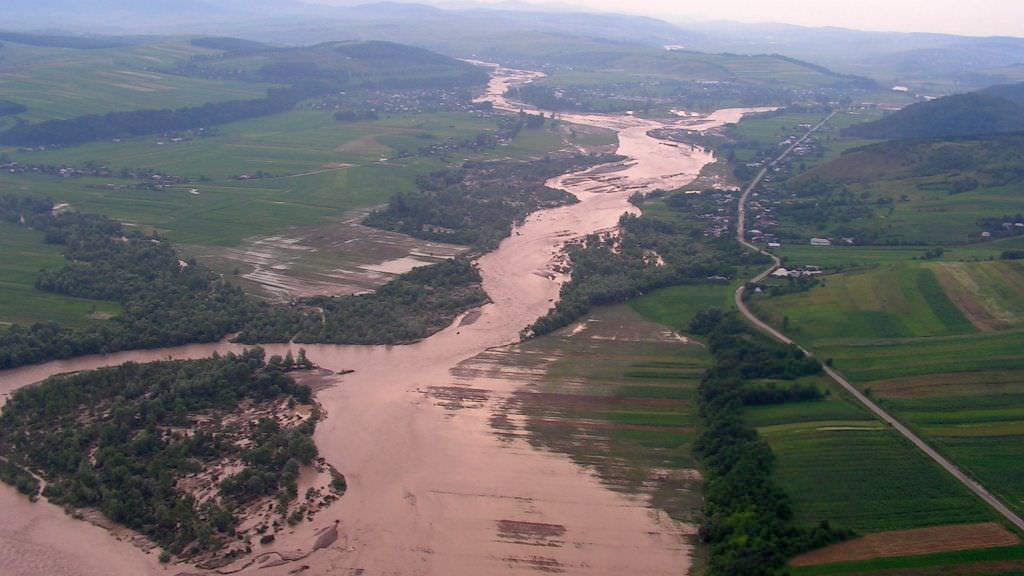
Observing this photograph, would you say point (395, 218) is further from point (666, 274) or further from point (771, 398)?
point (771, 398)

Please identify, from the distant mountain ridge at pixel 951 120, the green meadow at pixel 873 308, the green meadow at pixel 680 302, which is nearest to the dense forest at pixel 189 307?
the green meadow at pixel 680 302

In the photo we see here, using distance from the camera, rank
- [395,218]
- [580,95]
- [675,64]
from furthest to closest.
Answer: [675,64] → [580,95] → [395,218]

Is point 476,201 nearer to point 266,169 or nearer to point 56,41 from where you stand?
point 266,169

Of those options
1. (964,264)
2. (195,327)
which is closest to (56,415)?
(195,327)

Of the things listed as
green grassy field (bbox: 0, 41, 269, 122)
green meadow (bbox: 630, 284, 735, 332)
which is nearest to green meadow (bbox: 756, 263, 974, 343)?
green meadow (bbox: 630, 284, 735, 332)

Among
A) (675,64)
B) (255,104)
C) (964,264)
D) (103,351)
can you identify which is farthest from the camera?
(675,64)

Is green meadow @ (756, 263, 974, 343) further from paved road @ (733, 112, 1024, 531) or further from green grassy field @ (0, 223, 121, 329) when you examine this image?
green grassy field @ (0, 223, 121, 329)
